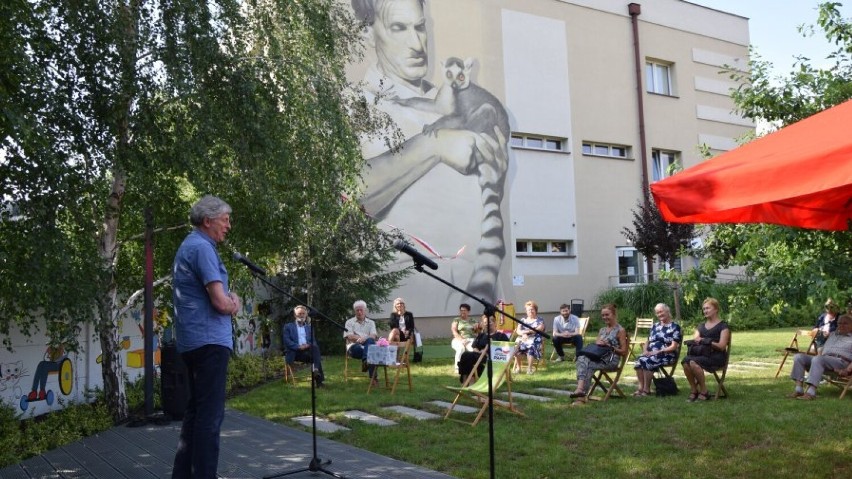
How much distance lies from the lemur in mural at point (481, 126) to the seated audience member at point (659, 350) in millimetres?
11410

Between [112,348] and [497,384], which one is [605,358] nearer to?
[497,384]

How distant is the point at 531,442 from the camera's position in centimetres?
638

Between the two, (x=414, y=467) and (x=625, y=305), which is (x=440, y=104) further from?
(x=414, y=467)

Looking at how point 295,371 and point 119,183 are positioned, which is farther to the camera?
point 295,371

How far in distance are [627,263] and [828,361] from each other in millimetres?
15476

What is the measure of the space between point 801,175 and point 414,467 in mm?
3613

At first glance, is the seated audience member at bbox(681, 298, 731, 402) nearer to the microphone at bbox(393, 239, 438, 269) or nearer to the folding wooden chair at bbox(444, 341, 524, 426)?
the folding wooden chair at bbox(444, 341, 524, 426)

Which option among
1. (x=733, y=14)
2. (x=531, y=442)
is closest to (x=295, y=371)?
(x=531, y=442)

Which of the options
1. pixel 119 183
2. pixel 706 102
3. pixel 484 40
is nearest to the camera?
pixel 119 183

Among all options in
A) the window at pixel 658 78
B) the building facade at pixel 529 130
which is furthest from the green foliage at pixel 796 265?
the window at pixel 658 78

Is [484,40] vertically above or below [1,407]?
above

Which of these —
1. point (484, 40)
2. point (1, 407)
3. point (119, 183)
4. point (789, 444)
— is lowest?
point (789, 444)

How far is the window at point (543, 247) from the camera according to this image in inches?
860

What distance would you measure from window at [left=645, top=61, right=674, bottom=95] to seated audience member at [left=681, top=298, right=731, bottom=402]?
1760 centimetres
